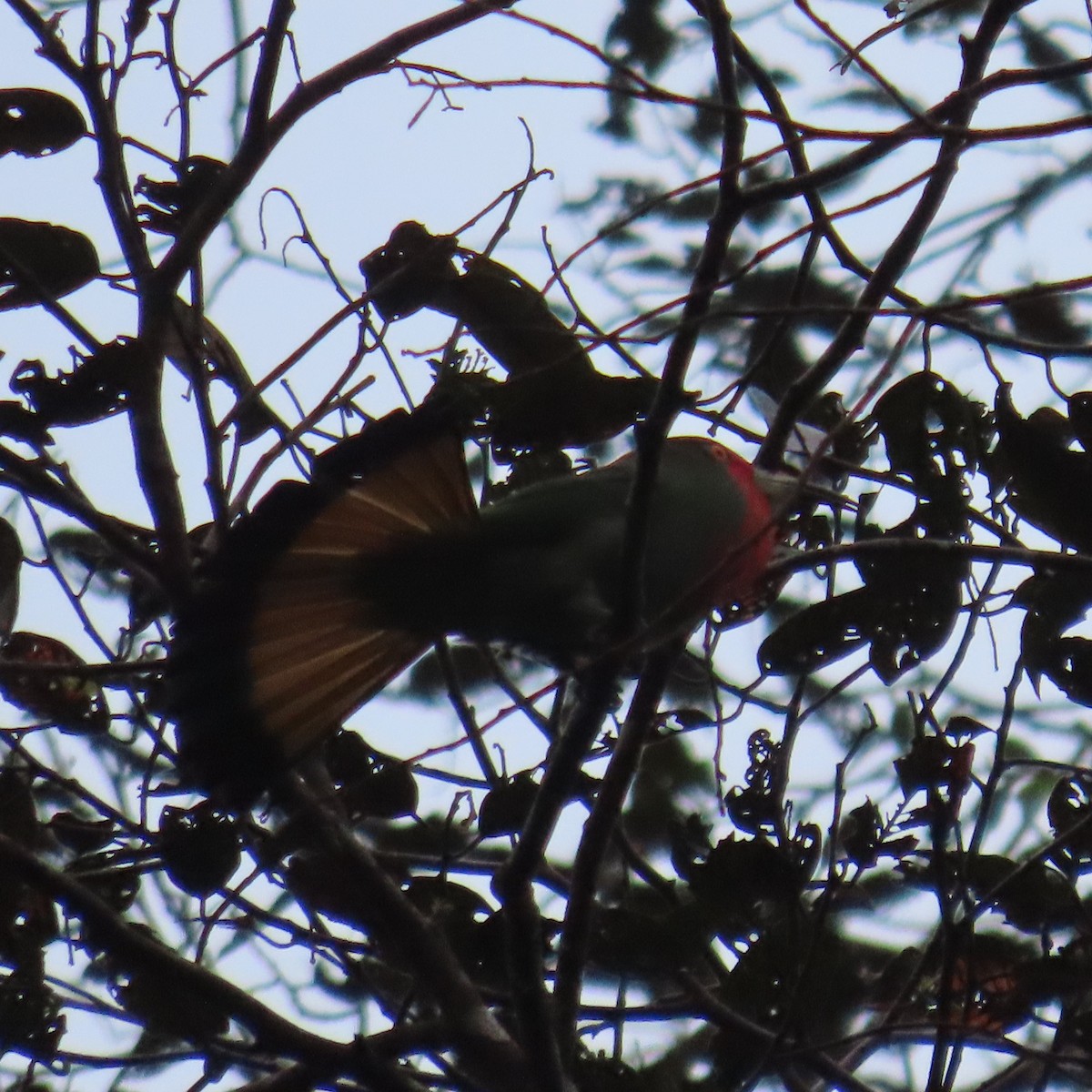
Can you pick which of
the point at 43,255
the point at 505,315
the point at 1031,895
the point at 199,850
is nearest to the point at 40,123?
the point at 43,255

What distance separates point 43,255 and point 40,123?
0.25 metres

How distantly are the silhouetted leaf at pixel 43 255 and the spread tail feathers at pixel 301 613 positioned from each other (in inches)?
21.5

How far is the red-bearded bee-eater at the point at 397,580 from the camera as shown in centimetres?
281

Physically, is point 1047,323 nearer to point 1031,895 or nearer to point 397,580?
point 1031,895

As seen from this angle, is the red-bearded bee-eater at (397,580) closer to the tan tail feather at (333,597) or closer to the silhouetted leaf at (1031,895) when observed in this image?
the tan tail feather at (333,597)

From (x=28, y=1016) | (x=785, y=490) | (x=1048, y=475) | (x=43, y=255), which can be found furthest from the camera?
(x=785, y=490)

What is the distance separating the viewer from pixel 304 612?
3025 millimetres

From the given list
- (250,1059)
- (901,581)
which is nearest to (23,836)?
(250,1059)

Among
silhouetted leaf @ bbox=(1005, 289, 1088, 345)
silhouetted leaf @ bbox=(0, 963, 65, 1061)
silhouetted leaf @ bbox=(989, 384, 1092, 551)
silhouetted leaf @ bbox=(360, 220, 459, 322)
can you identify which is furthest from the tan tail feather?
silhouetted leaf @ bbox=(1005, 289, 1088, 345)

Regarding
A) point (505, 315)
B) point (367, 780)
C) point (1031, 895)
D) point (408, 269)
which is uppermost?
point (408, 269)

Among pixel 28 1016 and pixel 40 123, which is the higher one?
pixel 40 123

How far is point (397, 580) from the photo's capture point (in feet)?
10.1

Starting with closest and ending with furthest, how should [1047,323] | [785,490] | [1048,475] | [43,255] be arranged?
[1048,475] < [43,255] < [785,490] < [1047,323]

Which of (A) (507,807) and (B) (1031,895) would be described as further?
(A) (507,807)
